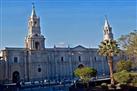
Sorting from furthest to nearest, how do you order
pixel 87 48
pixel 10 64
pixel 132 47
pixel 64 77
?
pixel 87 48, pixel 64 77, pixel 10 64, pixel 132 47

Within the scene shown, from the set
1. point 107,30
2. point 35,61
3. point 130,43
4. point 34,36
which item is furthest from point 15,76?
point 130,43

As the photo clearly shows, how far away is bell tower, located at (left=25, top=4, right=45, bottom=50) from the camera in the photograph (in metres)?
62.5

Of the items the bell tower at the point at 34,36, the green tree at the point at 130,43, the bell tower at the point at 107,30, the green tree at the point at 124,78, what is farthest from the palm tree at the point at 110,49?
the bell tower at the point at 107,30

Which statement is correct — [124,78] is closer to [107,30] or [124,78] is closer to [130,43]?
[130,43]

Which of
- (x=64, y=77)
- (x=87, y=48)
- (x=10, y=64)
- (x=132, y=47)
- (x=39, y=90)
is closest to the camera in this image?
(x=39, y=90)

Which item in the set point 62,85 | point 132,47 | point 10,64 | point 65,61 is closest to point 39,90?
point 62,85

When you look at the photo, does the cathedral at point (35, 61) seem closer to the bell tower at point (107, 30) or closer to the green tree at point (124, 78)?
the bell tower at point (107, 30)

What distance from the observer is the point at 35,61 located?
208 ft

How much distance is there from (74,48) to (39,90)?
86.4 feet

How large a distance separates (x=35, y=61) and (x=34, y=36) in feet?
16.0

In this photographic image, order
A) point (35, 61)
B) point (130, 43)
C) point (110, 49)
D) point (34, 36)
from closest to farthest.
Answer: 1. point (110, 49)
2. point (130, 43)
3. point (34, 36)
4. point (35, 61)

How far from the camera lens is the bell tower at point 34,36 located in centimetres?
6253

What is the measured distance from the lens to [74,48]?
69750 mm

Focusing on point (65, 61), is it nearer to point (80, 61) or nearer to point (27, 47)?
point (80, 61)
